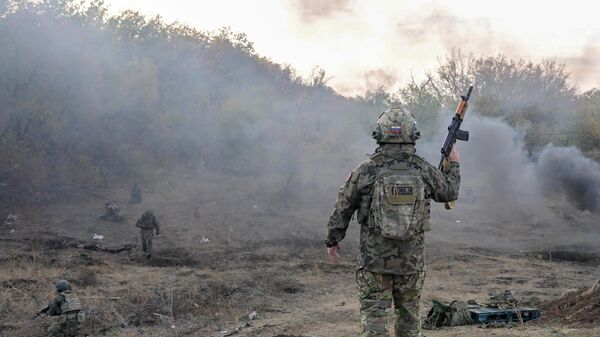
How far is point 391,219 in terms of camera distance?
12.9 feet

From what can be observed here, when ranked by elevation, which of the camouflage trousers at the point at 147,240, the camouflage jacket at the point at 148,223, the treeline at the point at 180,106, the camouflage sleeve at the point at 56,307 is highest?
the treeline at the point at 180,106

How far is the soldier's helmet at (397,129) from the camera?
4.06m

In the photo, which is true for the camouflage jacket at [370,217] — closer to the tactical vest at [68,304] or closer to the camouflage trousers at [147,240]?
the tactical vest at [68,304]

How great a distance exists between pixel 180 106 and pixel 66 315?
1891 cm

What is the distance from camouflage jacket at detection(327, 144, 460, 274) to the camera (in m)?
4.00

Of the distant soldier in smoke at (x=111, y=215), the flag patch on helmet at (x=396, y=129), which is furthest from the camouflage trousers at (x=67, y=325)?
the distant soldier in smoke at (x=111, y=215)

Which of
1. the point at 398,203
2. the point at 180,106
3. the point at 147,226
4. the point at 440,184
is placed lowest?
the point at 147,226

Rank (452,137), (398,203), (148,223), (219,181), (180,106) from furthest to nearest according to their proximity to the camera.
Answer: (180,106)
(219,181)
(148,223)
(452,137)
(398,203)

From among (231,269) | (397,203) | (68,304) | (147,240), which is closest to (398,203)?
(397,203)

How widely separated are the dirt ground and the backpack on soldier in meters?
2.38

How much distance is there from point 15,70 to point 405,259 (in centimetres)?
1623

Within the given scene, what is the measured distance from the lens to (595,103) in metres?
20.9

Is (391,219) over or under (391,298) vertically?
over

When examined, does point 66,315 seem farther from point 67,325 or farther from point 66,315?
point 67,325
